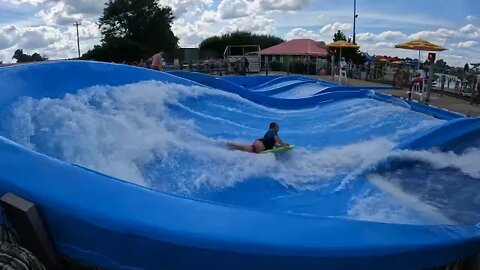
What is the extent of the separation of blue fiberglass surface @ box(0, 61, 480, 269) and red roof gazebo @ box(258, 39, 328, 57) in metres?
18.8

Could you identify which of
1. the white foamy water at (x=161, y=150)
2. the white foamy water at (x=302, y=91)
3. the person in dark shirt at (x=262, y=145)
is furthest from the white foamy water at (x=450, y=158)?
the white foamy water at (x=302, y=91)

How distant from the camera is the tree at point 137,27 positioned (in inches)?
1571

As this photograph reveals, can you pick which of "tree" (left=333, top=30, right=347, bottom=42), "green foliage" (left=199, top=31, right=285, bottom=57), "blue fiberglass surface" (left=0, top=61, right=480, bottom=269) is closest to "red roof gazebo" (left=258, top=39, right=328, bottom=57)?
"tree" (left=333, top=30, right=347, bottom=42)

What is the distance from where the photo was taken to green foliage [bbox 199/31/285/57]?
5031 centimetres

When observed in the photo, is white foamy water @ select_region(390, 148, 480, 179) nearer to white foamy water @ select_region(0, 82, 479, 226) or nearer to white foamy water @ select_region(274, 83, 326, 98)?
white foamy water @ select_region(0, 82, 479, 226)

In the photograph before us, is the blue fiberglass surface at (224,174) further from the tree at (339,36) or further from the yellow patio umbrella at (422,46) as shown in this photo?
the tree at (339,36)

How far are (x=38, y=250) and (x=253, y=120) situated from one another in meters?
6.38

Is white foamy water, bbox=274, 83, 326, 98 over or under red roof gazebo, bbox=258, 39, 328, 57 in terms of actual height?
under

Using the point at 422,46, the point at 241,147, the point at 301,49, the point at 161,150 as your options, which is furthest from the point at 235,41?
the point at 161,150

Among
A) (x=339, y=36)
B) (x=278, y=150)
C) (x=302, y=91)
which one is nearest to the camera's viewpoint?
(x=278, y=150)

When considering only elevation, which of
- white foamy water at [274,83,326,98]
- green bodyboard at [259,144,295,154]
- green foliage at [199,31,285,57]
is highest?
green foliage at [199,31,285,57]

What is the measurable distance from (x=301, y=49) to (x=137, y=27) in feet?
60.5

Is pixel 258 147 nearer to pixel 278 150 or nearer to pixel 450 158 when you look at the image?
pixel 278 150

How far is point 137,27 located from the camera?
140ft
